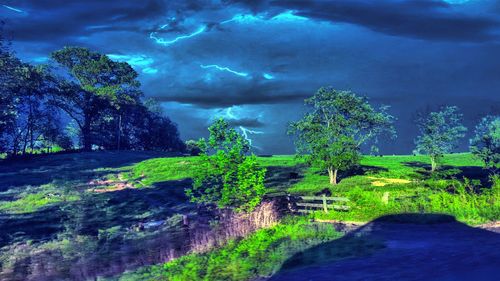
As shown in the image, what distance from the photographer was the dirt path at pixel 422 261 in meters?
13.0

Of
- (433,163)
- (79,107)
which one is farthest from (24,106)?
(433,163)

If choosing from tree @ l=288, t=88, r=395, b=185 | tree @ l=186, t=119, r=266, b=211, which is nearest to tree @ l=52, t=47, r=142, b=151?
tree @ l=288, t=88, r=395, b=185

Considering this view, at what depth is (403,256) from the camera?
15805 mm

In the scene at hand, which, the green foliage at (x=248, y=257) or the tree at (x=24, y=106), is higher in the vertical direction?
the tree at (x=24, y=106)

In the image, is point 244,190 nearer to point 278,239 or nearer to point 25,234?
point 278,239

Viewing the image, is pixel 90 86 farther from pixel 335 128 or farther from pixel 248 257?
pixel 248 257

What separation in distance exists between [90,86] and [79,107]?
6.05 metres

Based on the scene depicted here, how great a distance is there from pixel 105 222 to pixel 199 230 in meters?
9.91

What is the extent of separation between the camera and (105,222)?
30750 millimetres

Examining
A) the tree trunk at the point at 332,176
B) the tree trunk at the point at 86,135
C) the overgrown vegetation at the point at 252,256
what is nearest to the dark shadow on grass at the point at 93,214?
the overgrown vegetation at the point at 252,256

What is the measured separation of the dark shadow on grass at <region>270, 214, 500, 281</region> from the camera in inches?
522

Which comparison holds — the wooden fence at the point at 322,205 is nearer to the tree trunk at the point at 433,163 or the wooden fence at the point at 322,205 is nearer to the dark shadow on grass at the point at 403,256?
the dark shadow on grass at the point at 403,256

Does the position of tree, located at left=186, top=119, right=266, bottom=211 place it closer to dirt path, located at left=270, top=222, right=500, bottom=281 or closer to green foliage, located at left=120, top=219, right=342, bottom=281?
green foliage, located at left=120, top=219, right=342, bottom=281

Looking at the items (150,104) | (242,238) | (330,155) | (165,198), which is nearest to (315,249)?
(242,238)
